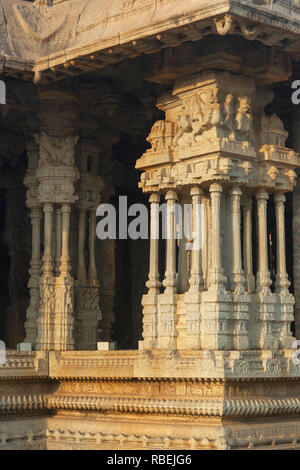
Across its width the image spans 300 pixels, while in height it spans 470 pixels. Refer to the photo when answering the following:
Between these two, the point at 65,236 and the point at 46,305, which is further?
the point at 65,236

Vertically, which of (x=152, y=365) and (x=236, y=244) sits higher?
(x=236, y=244)

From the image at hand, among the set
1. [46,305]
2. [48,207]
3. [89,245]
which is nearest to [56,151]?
[48,207]

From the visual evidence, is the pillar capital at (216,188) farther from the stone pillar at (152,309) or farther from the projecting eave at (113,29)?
the projecting eave at (113,29)

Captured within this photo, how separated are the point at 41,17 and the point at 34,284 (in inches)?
167

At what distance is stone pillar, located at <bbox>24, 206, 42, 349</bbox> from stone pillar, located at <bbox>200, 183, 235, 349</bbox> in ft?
11.7

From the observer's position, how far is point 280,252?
14.1m

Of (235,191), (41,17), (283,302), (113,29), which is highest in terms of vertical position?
(41,17)

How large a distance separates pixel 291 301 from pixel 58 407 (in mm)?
4028

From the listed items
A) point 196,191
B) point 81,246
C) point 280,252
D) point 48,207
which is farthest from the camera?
point 81,246

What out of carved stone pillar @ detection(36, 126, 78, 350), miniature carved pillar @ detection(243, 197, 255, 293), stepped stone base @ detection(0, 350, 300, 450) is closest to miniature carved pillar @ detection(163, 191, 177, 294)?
miniature carved pillar @ detection(243, 197, 255, 293)

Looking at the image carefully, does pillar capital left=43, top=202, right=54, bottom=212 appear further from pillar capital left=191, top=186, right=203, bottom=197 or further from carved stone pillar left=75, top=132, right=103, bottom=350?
pillar capital left=191, top=186, right=203, bottom=197

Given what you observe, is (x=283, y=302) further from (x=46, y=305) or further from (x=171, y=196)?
(x=46, y=305)

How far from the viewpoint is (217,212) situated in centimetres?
1333

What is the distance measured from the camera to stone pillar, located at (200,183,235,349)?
1303cm
